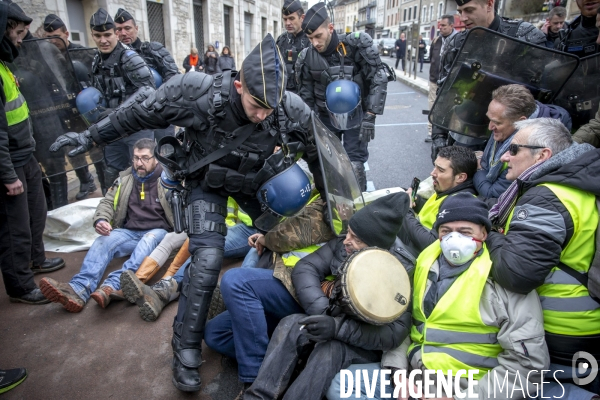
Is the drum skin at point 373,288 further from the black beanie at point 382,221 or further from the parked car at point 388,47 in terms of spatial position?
the parked car at point 388,47

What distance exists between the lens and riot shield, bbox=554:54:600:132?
2.53 meters

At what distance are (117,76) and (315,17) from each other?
196 cm

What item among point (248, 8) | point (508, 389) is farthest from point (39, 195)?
point (248, 8)

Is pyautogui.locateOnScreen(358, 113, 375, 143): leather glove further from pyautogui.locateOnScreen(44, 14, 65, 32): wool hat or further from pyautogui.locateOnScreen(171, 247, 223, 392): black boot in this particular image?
pyautogui.locateOnScreen(44, 14, 65, 32): wool hat

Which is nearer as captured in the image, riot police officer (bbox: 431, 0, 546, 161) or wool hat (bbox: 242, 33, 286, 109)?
wool hat (bbox: 242, 33, 286, 109)

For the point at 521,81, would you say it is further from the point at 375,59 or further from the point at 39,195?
the point at 39,195

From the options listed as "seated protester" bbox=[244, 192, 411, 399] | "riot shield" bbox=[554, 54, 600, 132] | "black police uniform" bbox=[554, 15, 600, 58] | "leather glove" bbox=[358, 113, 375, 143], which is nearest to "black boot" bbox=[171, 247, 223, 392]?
"seated protester" bbox=[244, 192, 411, 399]

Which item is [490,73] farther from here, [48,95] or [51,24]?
[51,24]

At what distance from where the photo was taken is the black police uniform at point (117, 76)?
3746 mm

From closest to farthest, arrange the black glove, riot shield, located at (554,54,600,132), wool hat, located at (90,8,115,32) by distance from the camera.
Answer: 1. the black glove
2. riot shield, located at (554,54,600,132)
3. wool hat, located at (90,8,115,32)

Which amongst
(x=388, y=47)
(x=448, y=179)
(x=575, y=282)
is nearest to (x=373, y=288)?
(x=575, y=282)

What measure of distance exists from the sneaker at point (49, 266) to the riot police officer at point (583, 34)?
4.48 metres

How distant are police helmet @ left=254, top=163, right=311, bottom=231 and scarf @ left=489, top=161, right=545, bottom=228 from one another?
3.11ft

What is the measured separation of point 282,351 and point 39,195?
7.96 ft
